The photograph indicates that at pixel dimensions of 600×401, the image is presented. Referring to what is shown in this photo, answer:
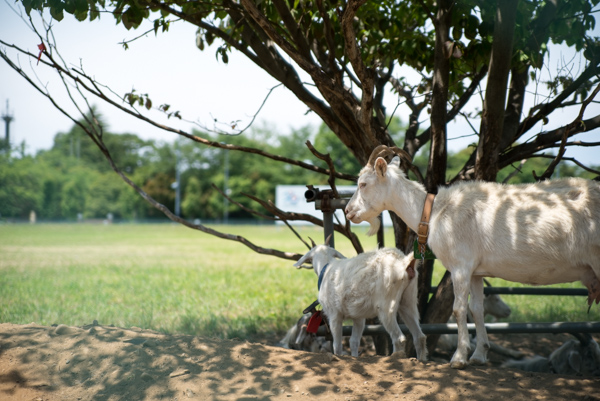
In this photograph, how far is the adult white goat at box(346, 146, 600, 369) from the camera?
3939 millimetres

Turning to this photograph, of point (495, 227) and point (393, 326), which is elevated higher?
point (495, 227)

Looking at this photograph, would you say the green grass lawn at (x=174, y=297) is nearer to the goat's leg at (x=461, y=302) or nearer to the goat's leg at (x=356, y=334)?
the goat's leg at (x=356, y=334)

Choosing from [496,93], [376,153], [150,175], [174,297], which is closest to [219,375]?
[376,153]

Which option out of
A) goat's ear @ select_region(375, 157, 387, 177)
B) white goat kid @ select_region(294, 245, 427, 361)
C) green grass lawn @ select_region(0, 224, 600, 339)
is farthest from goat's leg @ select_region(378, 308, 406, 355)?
green grass lawn @ select_region(0, 224, 600, 339)

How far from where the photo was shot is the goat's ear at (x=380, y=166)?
4472 mm

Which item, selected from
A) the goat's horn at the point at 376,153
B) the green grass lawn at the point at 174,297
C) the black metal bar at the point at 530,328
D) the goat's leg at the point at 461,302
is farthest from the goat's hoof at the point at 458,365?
the green grass lawn at the point at 174,297

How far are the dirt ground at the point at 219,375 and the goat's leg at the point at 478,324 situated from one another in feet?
0.36

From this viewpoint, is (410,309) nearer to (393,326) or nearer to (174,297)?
(393,326)

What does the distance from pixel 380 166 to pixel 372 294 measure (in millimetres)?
1454

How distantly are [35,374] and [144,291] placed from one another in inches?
337

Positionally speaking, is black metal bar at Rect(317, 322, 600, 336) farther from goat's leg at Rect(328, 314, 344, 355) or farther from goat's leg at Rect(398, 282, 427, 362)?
goat's leg at Rect(328, 314, 344, 355)

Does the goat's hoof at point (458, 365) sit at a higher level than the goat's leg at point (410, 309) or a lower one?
lower

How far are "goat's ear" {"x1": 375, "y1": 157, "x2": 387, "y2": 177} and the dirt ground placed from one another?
1.58 meters

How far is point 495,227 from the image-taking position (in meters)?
4.16
